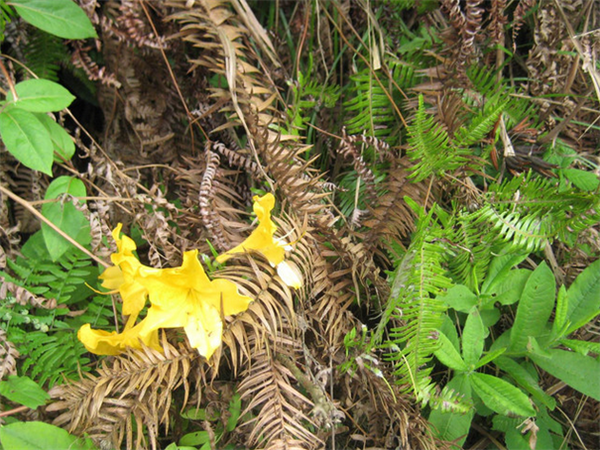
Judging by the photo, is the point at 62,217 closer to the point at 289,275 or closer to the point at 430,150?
the point at 289,275

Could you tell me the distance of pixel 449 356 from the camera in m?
1.41

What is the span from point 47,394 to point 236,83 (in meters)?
1.04

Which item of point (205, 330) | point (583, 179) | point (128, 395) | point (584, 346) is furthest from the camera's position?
point (583, 179)

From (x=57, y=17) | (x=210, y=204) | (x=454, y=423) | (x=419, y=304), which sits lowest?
(x=454, y=423)

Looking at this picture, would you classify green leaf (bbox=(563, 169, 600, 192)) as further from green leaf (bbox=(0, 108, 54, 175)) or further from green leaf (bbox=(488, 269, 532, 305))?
green leaf (bbox=(0, 108, 54, 175))

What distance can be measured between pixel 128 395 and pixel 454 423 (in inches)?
35.4

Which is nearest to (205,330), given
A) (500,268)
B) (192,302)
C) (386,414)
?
(192,302)

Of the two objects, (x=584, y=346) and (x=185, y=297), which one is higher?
(x=185, y=297)

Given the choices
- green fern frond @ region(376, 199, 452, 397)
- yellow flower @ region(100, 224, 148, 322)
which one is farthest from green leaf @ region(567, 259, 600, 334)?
yellow flower @ region(100, 224, 148, 322)

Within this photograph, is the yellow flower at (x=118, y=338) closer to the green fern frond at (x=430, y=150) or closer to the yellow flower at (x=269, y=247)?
the yellow flower at (x=269, y=247)

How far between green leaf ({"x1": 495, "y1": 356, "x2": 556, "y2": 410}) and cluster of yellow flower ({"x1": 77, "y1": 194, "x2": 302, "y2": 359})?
2.37ft

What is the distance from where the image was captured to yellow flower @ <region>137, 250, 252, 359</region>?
115 centimetres

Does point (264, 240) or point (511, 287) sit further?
point (511, 287)

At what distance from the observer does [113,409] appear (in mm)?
1229
